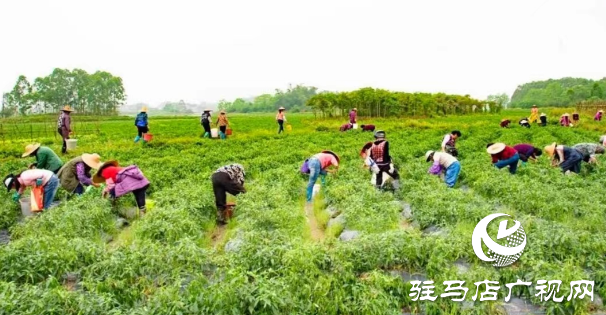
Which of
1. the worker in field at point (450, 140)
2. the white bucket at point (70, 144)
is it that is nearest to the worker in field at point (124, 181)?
the worker in field at point (450, 140)

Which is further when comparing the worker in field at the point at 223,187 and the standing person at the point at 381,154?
the standing person at the point at 381,154

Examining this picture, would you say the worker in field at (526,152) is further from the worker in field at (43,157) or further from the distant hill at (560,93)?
the distant hill at (560,93)

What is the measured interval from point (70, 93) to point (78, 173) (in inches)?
3412

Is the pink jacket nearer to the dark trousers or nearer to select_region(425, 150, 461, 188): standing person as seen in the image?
the dark trousers

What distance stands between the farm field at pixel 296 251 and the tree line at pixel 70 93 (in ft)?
253

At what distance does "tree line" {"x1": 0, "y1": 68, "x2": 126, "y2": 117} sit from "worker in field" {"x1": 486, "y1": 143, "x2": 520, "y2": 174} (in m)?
77.3

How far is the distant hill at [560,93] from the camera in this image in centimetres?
8931

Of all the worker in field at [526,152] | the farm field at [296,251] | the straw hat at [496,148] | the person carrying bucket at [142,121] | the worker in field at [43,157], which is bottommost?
the farm field at [296,251]

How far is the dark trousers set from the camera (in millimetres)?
8594

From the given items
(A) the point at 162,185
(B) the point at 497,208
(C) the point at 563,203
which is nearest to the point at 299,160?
(A) the point at 162,185

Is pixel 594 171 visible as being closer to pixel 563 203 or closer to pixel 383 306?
pixel 563 203

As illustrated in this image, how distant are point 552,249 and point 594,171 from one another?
751 centimetres

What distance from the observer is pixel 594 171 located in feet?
39.1

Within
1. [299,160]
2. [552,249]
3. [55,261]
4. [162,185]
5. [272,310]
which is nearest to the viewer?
[272,310]
